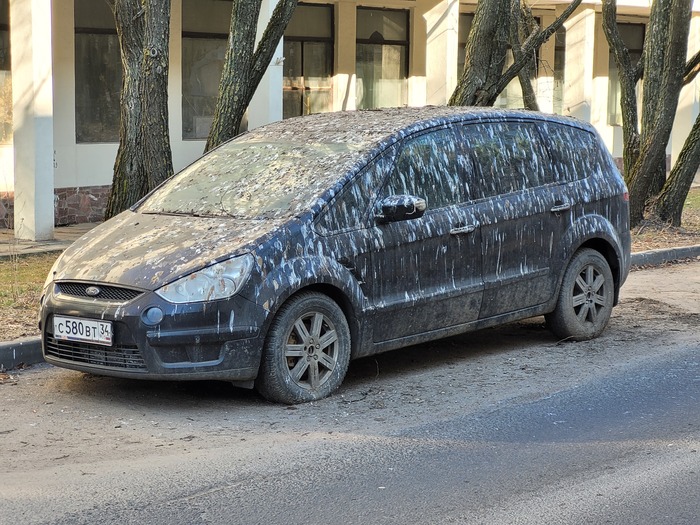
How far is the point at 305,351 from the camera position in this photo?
7180 millimetres

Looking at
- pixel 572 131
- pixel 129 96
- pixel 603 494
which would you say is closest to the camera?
pixel 603 494

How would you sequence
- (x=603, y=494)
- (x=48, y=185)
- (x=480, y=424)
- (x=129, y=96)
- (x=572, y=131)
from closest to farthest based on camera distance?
(x=603, y=494) < (x=480, y=424) < (x=572, y=131) < (x=129, y=96) < (x=48, y=185)

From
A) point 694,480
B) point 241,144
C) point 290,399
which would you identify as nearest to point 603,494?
point 694,480

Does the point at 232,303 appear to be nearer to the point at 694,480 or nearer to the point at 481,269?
the point at 481,269

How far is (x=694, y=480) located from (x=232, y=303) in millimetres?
2744

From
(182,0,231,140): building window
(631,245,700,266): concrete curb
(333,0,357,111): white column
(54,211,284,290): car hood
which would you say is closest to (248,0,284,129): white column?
(182,0,231,140): building window

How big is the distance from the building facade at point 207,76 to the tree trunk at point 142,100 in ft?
9.21

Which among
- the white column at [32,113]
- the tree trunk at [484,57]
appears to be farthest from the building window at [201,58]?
the tree trunk at [484,57]

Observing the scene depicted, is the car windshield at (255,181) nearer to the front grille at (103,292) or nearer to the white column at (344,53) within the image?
the front grille at (103,292)

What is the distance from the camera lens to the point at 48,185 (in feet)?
50.7

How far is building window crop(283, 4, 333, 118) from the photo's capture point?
22.5 m

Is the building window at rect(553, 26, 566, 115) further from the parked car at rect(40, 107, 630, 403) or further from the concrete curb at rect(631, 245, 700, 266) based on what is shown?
the parked car at rect(40, 107, 630, 403)

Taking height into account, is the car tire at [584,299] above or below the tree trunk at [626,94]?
below

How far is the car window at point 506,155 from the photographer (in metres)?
8.42
